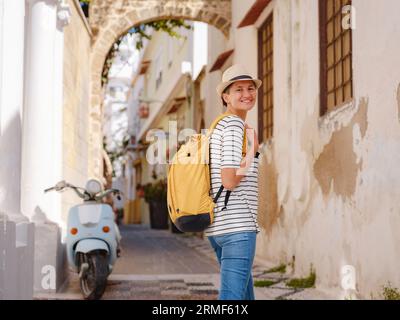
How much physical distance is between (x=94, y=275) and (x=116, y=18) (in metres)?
7.42

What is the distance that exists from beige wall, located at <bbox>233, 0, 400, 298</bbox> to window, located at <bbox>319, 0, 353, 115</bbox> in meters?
0.12

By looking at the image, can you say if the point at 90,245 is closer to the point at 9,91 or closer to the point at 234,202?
the point at 9,91

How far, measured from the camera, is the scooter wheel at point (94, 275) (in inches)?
252

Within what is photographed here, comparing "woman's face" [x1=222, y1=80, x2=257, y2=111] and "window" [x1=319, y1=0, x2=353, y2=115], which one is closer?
"woman's face" [x1=222, y1=80, x2=257, y2=111]

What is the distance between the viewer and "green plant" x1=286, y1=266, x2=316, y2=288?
7301 mm

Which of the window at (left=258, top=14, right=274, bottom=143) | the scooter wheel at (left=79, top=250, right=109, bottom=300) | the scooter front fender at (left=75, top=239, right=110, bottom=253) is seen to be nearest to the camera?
the scooter wheel at (left=79, top=250, right=109, bottom=300)

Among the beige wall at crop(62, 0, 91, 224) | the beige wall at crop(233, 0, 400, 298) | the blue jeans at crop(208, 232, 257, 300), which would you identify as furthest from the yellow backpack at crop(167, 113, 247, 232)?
the beige wall at crop(62, 0, 91, 224)

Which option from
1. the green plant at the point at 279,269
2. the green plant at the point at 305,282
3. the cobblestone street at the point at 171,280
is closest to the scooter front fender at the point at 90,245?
the cobblestone street at the point at 171,280

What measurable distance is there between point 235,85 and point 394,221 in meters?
2.32

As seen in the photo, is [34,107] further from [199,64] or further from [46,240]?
[199,64]

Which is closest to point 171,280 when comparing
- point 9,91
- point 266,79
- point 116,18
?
point 9,91

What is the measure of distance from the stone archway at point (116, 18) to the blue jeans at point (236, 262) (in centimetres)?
952

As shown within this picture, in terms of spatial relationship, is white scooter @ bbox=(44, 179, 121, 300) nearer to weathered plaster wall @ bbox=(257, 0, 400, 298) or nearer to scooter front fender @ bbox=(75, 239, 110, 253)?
scooter front fender @ bbox=(75, 239, 110, 253)

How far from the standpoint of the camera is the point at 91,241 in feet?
21.8
